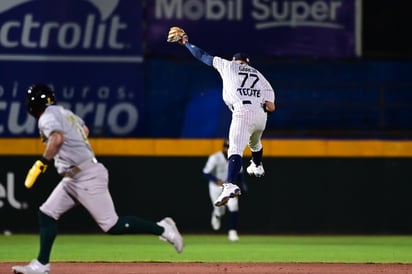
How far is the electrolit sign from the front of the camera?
65.0 feet

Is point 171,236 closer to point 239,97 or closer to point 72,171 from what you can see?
point 72,171

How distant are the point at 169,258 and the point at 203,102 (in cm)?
585

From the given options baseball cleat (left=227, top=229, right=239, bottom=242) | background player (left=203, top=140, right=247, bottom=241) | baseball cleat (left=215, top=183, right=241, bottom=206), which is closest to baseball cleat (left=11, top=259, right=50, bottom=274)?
baseball cleat (left=215, top=183, right=241, bottom=206)

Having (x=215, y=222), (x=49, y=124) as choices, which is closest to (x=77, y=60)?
(x=215, y=222)

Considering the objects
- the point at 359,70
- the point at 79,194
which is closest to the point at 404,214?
the point at 359,70

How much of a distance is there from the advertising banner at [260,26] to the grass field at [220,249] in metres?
3.42

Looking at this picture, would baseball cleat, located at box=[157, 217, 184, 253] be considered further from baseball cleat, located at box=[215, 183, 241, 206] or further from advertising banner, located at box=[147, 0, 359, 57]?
advertising banner, located at box=[147, 0, 359, 57]

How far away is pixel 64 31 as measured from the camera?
19.9 meters

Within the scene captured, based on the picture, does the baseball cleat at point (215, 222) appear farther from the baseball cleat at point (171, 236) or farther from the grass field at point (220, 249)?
the baseball cleat at point (171, 236)

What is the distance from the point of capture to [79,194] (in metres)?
10.5

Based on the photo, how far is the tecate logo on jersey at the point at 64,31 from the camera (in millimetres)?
19906

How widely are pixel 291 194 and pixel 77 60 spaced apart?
455cm

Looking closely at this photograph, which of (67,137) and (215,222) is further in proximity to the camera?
(215,222)

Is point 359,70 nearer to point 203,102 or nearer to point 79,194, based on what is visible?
point 203,102
